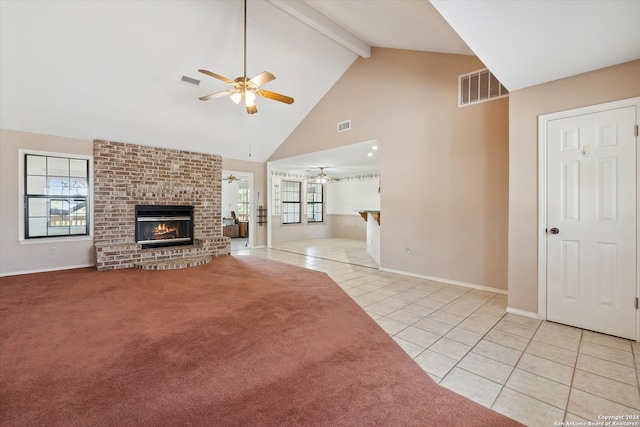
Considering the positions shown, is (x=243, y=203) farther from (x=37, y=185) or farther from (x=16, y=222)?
(x=16, y=222)

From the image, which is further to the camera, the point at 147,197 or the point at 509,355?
the point at 147,197

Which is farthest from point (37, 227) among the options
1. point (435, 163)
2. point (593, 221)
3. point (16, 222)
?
point (593, 221)

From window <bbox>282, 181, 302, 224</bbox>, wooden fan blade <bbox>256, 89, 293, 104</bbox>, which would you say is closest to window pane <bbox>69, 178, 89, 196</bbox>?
wooden fan blade <bbox>256, 89, 293, 104</bbox>

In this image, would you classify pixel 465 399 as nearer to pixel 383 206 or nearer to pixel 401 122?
pixel 383 206

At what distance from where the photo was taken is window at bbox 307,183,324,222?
35.6ft

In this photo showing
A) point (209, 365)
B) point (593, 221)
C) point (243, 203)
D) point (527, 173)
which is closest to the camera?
point (209, 365)

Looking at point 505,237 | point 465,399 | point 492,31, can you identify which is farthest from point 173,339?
point 505,237

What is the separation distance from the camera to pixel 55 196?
539 centimetres

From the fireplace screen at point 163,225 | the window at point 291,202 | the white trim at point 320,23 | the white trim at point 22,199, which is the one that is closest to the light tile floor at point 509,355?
the white trim at point 320,23

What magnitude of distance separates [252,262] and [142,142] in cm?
361

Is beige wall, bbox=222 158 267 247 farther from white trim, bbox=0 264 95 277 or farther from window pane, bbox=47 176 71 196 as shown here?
white trim, bbox=0 264 95 277

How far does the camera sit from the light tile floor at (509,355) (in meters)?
1.75

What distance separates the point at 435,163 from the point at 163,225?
611 centimetres

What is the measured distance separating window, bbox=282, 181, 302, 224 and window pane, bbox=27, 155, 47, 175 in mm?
6172
